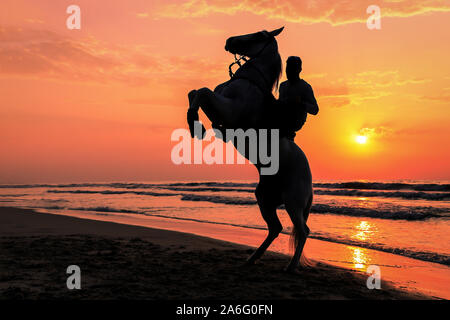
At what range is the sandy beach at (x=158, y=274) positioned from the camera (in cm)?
403

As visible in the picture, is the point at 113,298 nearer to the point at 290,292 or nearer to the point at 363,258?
the point at 290,292

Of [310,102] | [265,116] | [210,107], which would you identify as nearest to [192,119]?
[210,107]

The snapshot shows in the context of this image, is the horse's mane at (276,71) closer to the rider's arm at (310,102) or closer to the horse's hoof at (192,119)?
the rider's arm at (310,102)

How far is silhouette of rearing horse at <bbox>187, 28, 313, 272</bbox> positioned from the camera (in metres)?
4.67

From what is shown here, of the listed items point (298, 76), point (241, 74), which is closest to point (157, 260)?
point (241, 74)

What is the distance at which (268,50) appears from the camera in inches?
205

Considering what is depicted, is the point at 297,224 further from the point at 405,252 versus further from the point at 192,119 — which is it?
the point at 405,252

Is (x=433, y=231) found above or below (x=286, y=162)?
below

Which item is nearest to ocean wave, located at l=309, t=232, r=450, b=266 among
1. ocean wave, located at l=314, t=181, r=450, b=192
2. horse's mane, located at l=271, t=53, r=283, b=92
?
horse's mane, located at l=271, t=53, r=283, b=92

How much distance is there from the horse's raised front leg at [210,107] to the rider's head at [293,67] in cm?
134

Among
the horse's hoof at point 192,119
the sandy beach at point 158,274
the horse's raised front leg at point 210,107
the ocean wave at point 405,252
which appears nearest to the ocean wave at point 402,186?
the ocean wave at point 405,252

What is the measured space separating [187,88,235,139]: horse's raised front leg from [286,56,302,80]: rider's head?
134cm

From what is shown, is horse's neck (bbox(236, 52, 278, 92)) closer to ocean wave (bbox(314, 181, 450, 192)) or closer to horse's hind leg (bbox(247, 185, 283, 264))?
horse's hind leg (bbox(247, 185, 283, 264))
